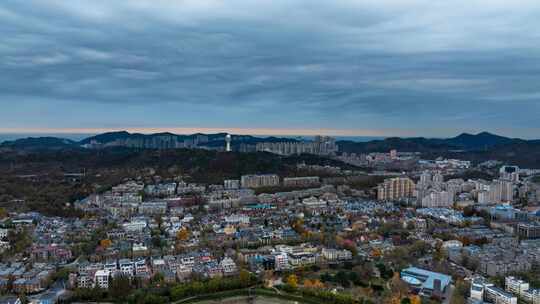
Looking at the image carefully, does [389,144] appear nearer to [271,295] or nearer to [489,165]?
[489,165]

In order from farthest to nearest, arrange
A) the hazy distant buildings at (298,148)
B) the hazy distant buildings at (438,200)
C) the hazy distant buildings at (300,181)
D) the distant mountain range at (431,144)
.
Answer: the distant mountain range at (431,144) < the hazy distant buildings at (298,148) < the hazy distant buildings at (300,181) < the hazy distant buildings at (438,200)

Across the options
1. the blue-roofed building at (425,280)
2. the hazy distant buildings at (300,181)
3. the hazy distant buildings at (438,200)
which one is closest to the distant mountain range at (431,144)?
the hazy distant buildings at (300,181)

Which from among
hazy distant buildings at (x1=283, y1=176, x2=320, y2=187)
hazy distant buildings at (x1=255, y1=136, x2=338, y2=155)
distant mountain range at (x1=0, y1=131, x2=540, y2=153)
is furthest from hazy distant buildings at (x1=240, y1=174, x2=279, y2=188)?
distant mountain range at (x1=0, y1=131, x2=540, y2=153)

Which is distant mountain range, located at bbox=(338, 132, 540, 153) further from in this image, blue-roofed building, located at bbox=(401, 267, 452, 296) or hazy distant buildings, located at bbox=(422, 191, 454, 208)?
blue-roofed building, located at bbox=(401, 267, 452, 296)

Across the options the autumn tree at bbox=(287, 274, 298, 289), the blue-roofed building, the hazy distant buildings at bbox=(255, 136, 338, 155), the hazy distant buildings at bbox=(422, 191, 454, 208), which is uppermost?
the hazy distant buildings at bbox=(255, 136, 338, 155)

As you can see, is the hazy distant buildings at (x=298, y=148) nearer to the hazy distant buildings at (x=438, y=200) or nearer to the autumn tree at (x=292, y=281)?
the hazy distant buildings at (x=438, y=200)

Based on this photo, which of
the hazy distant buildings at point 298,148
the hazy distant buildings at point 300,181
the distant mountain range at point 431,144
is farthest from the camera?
the distant mountain range at point 431,144

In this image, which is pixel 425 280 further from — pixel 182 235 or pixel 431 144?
pixel 431 144
